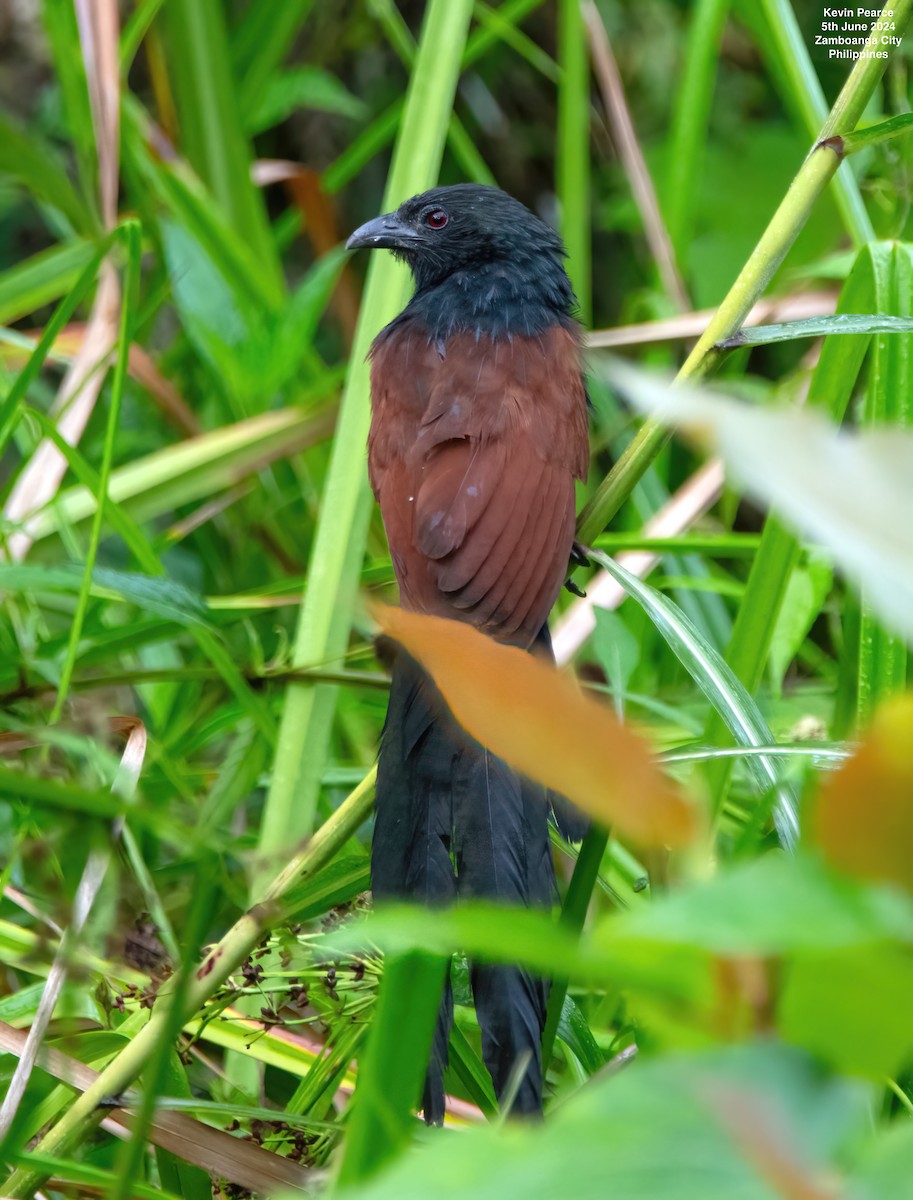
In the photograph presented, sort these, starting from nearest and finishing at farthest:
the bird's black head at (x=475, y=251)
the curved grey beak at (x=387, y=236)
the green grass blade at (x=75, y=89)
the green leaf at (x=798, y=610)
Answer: the green leaf at (x=798, y=610), the bird's black head at (x=475, y=251), the curved grey beak at (x=387, y=236), the green grass blade at (x=75, y=89)

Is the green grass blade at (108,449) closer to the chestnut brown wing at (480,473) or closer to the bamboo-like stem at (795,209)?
the chestnut brown wing at (480,473)

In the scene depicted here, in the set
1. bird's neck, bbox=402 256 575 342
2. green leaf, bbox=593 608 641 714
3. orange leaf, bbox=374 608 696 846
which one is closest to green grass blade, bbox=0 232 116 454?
bird's neck, bbox=402 256 575 342

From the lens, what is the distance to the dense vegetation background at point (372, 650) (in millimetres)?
333

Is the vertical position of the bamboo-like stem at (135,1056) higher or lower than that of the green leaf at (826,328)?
lower

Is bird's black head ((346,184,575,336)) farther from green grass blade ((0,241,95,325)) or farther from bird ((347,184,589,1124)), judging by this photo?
green grass blade ((0,241,95,325))

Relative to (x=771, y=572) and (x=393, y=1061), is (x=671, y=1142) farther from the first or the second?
(x=771, y=572)

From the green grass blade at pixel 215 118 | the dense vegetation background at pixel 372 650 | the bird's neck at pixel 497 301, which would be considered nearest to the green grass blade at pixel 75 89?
the dense vegetation background at pixel 372 650

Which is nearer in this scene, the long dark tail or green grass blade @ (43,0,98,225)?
the long dark tail

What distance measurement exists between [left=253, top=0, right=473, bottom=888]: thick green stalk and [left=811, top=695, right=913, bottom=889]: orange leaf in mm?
772

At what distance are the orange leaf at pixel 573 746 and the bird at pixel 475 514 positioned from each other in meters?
0.23

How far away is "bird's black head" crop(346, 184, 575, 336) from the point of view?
1991mm

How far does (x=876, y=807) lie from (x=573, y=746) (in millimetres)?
91

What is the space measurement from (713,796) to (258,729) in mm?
638

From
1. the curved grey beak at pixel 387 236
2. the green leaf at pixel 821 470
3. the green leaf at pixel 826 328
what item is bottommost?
the green leaf at pixel 821 470
